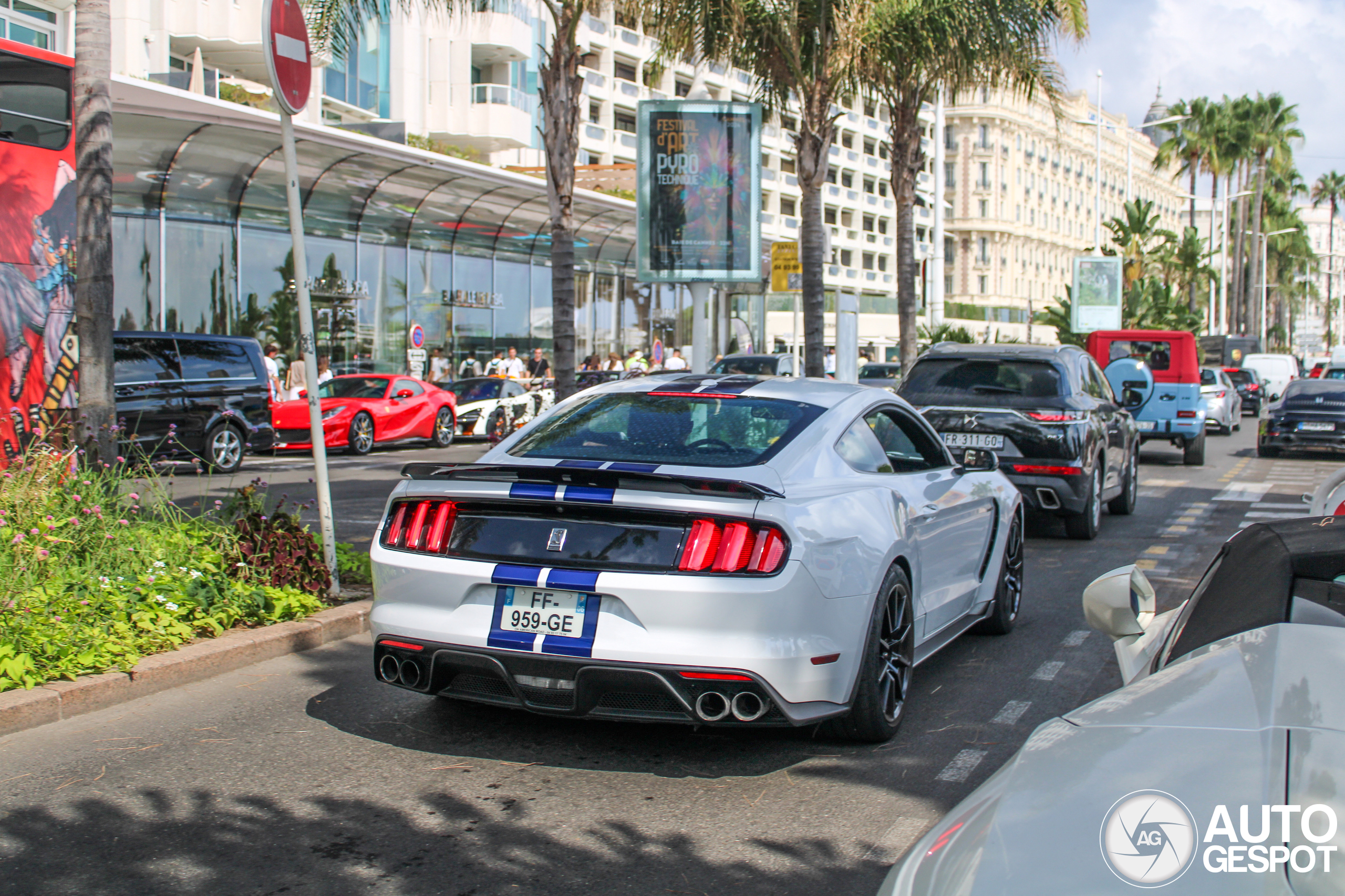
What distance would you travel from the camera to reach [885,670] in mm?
4906

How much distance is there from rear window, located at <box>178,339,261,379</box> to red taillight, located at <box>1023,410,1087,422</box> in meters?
11.1

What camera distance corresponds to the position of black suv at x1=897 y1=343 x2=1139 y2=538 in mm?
10625

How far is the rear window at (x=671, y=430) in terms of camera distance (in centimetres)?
494

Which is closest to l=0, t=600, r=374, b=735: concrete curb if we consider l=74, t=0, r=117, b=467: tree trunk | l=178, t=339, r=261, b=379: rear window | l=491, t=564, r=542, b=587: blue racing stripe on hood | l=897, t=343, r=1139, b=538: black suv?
l=491, t=564, r=542, b=587: blue racing stripe on hood

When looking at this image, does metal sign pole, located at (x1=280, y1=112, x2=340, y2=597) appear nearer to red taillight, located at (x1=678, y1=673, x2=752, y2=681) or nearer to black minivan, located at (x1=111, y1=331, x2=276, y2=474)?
red taillight, located at (x1=678, y1=673, x2=752, y2=681)

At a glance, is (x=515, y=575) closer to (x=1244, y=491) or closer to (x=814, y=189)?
(x=1244, y=491)

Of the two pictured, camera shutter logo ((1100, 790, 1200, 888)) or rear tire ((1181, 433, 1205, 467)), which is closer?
camera shutter logo ((1100, 790, 1200, 888))

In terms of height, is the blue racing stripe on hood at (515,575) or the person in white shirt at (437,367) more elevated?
the person in white shirt at (437,367)

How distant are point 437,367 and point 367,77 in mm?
15127

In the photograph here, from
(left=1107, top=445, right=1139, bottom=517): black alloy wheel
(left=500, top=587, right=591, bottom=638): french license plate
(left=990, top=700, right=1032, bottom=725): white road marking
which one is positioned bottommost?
(left=990, top=700, right=1032, bottom=725): white road marking

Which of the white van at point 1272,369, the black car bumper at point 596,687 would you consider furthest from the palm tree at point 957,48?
the white van at point 1272,369

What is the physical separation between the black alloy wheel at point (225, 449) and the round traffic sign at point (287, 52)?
999 cm

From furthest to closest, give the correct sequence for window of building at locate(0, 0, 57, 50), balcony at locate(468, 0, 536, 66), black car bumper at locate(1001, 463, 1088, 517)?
balcony at locate(468, 0, 536, 66) → window of building at locate(0, 0, 57, 50) → black car bumper at locate(1001, 463, 1088, 517)

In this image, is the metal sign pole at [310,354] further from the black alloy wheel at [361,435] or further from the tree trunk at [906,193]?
the tree trunk at [906,193]
